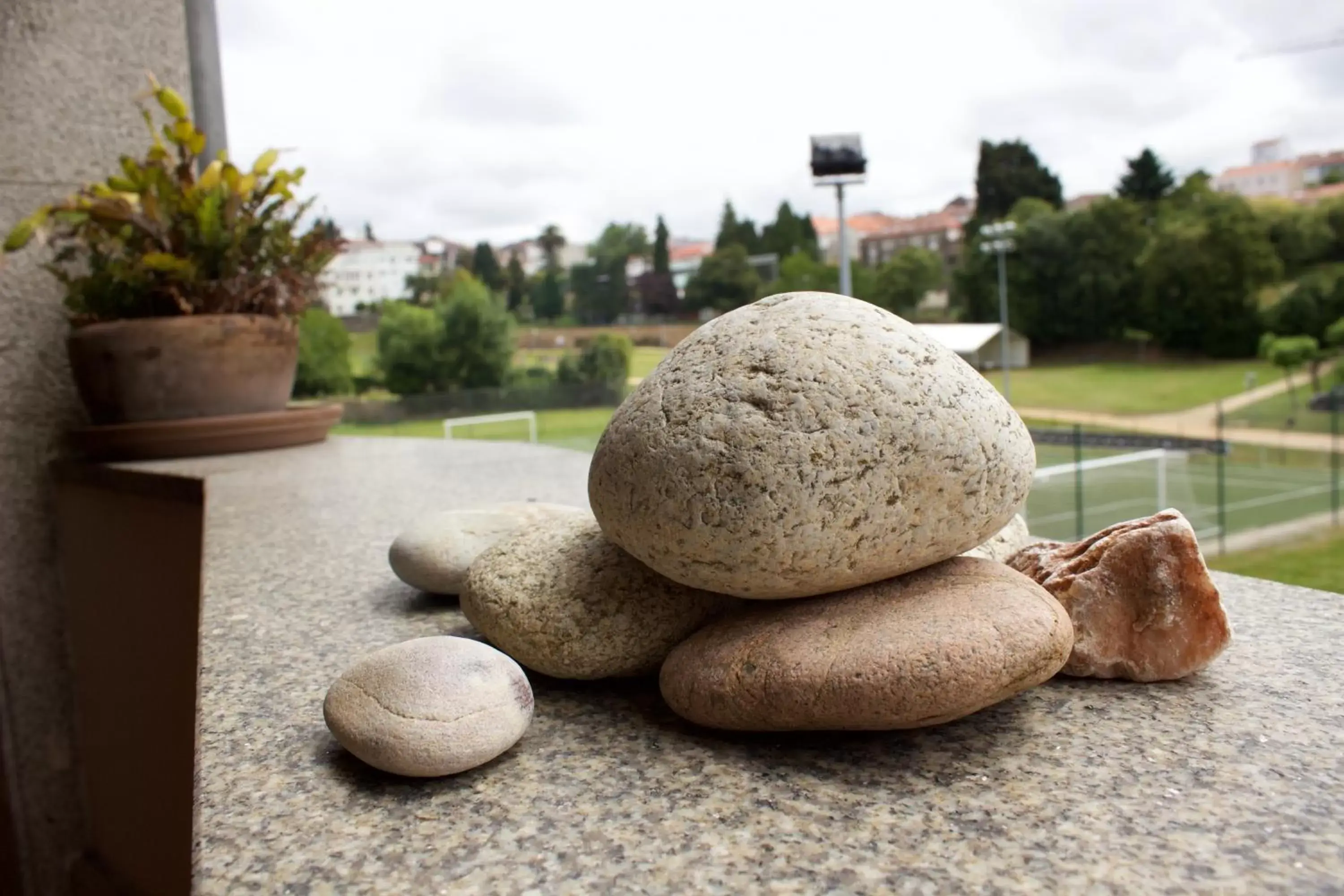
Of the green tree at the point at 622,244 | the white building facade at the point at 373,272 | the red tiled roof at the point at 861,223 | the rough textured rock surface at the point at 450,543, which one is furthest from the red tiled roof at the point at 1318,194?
the white building facade at the point at 373,272

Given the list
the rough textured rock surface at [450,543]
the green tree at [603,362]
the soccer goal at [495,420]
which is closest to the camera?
the rough textured rock surface at [450,543]

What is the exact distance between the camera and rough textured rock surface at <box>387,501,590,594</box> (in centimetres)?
121

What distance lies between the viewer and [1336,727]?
733mm

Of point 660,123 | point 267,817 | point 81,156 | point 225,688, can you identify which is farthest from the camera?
point 660,123

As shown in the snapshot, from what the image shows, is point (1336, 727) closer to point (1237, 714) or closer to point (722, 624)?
point (1237, 714)

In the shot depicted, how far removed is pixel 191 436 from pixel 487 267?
1559mm

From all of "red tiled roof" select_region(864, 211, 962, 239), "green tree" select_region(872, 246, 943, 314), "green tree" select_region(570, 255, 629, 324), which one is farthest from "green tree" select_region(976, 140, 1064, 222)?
"green tree" select_region(570, 255, 629, 324)

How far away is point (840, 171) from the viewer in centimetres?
257

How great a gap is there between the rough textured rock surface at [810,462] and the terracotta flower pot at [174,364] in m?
2.02

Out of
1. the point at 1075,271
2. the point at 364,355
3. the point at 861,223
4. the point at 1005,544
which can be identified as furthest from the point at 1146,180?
the point at 364,355

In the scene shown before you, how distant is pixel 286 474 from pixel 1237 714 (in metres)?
2.09

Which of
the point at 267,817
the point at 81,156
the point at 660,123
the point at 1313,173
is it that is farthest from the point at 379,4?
the point at 267,817

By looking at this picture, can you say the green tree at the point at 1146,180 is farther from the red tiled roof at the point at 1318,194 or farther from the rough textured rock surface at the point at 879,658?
the rough textured rock surface at the point at 879,658

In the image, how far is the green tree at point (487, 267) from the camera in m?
3.77
